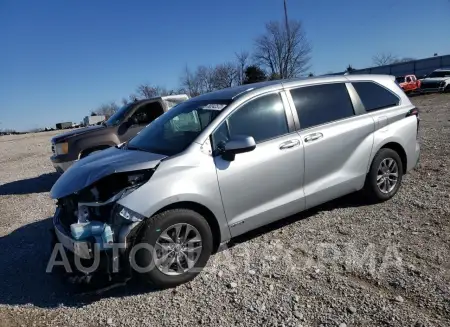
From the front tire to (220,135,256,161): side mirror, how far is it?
68cm

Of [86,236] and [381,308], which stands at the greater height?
[86,236]

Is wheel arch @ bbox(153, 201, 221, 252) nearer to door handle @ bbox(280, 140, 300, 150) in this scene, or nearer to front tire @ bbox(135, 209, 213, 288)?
front tire @ bbox(135, 209, 213, 288)

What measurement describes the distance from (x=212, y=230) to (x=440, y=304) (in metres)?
2.08

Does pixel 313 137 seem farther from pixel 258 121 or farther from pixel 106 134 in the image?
pixel 106 134

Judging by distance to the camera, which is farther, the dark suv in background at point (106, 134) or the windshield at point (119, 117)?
the windshield at point (119, 117)

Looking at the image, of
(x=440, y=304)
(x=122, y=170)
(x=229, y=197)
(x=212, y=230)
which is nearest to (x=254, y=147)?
(x=229, y=197)

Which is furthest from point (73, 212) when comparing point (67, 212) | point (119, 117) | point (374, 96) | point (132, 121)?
point (119, 117)

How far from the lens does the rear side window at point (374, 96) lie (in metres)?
4.96

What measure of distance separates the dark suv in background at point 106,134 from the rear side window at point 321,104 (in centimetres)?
493

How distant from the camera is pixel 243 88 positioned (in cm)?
445

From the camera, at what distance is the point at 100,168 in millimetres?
3564

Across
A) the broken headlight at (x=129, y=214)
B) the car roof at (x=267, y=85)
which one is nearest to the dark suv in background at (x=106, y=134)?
the car roof at (x=267, y=85)

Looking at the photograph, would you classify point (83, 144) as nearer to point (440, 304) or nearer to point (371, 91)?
point (371, 91)

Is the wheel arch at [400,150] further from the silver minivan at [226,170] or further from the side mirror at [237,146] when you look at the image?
the side mirror at [237,146]
